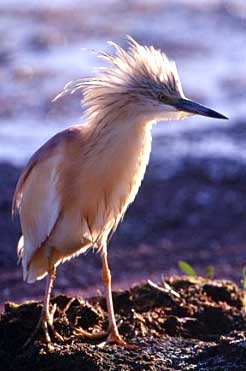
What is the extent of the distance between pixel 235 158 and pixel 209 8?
1013 cm

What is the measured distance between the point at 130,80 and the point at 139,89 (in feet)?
0.31

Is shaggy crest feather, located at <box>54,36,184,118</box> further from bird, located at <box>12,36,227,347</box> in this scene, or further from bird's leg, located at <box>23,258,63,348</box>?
bird's leg, located at <box>23,258,63,348</box>

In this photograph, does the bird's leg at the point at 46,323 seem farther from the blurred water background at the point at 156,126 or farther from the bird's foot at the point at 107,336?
the blurred water background at the point at 156,126

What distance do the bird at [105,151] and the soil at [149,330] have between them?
175 millimetres

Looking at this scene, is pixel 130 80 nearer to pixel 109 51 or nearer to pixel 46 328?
pixel 46 328

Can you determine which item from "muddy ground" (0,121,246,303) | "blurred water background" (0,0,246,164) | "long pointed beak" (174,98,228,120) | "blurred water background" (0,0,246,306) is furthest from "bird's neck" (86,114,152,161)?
"blurred water background" (0,0,246,164)

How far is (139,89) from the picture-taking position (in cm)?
722

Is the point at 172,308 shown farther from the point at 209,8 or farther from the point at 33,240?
the point at 209,8

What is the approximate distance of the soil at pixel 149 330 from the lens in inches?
263

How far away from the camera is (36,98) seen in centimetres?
1733

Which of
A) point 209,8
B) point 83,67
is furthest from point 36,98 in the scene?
point 209,8

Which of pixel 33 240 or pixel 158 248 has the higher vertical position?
pixel 33 240

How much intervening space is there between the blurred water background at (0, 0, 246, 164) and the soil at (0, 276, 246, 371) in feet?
18.9

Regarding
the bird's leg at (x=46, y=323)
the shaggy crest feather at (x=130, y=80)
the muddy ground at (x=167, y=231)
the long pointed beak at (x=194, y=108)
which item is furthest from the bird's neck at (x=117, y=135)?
the muddy ground at (x=167, y=231)
